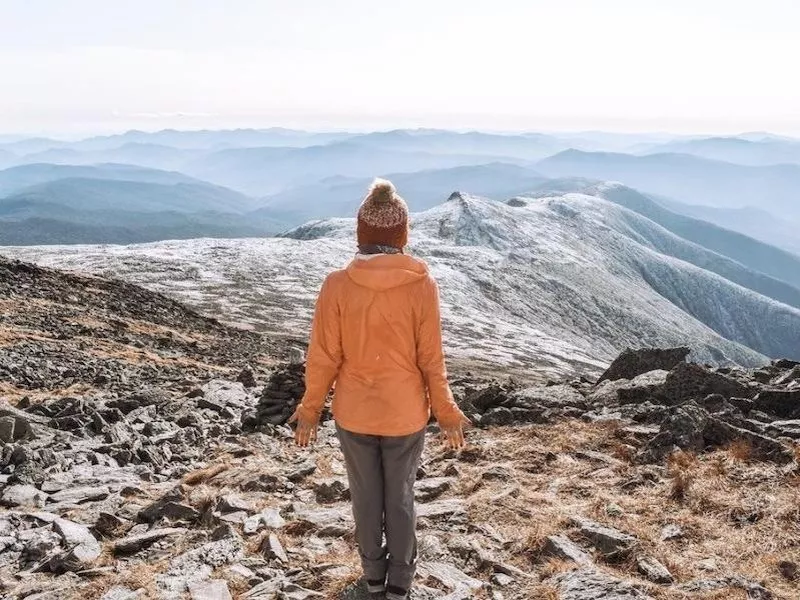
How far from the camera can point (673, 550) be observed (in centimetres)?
829

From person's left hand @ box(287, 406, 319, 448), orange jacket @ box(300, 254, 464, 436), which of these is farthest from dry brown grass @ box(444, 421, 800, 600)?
person's left hand @ box(287, 406, 319, 448)

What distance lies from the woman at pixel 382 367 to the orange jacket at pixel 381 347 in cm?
1

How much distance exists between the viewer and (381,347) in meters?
6.32

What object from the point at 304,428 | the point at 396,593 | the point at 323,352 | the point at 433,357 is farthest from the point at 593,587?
the point at 323,352

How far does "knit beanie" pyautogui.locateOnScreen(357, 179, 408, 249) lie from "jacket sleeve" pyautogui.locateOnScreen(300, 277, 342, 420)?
0.65 meters

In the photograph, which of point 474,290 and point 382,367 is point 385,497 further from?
point 474,290

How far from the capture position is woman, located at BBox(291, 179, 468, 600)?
623cm

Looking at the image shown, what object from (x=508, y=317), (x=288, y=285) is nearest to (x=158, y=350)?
(x=288, y=285)

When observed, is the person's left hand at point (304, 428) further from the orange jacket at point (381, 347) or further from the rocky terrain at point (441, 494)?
the rocky terrain at point (441, 494)

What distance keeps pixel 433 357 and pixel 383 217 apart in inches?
59.0

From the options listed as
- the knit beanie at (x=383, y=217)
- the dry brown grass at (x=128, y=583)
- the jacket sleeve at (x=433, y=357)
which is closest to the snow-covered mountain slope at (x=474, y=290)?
the dry brown grass at (x=128, y=583)

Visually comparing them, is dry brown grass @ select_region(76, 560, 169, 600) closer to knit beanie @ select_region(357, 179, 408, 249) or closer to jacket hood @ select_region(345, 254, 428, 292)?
jacket hood @ select_region(345, 254, 428, 292)

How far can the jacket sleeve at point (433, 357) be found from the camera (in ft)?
20.7

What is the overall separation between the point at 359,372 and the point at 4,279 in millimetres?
39421
